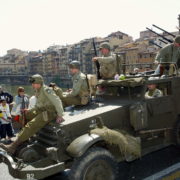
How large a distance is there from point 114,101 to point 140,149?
108 centimetres

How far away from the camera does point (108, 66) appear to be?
700 centimetres

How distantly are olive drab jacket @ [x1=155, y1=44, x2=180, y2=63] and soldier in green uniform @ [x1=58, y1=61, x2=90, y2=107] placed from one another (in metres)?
2.67

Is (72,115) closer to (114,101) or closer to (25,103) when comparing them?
(114,101)

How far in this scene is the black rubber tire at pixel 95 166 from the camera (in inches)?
186

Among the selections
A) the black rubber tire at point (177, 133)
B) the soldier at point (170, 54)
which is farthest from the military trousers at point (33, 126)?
the soldier at point (170, 54)

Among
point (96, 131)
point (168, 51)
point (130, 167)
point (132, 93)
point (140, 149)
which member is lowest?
point (130, 167)

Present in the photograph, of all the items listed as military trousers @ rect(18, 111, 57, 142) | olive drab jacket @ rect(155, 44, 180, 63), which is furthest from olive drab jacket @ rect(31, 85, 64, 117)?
olive drab jacket @ rect(155, 44, 180, 63)

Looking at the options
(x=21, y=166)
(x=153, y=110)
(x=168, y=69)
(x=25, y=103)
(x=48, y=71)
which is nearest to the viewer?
(x=21, y=166)

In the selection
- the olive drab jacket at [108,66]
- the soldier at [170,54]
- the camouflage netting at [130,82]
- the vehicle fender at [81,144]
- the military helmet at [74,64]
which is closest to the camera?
the vehicle fender at [81,144]

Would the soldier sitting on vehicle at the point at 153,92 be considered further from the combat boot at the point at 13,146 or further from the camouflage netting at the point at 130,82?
the combat boot at the point at 13,146

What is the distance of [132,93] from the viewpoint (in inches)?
239

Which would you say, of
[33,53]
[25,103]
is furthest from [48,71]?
[25,103]

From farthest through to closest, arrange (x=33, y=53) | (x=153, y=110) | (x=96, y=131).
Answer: (x=33, y=53) → (x=153, y=110) → (x=96, y=131)

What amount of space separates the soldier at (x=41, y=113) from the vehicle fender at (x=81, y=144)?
1.71 feet
